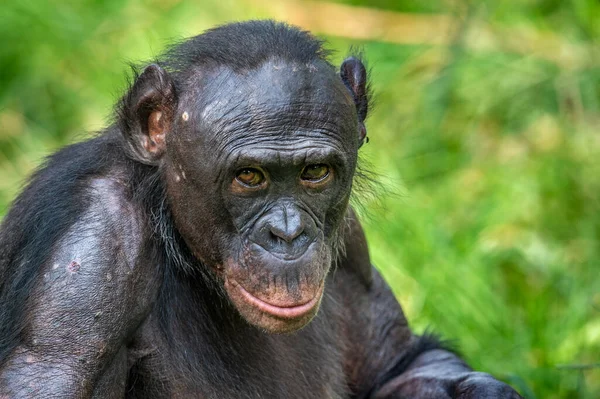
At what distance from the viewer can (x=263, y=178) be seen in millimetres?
4230

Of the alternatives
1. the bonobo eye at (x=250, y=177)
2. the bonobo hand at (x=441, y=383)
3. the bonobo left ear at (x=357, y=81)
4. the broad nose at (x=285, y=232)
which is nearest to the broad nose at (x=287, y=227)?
the broad nose at (x=285, y=232)

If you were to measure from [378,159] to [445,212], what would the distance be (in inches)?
27.0

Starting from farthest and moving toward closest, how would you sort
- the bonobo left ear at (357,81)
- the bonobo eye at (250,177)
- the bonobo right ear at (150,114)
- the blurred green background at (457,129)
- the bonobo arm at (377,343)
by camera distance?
the blurred green background at (457,129), the bonobo arm at (377,343), the bonobo left ear at (357,81), the bonobo right ear at (150,114), the bonobo eye at (250,177)

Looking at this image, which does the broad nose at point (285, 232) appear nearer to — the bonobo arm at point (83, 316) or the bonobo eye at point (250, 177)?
the bonobo eye at point (250, 177)

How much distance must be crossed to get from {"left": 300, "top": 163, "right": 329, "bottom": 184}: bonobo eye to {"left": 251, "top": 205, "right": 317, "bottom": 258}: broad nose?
6.7 inches

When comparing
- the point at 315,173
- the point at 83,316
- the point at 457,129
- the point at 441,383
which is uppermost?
the point at 315,173

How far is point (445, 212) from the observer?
8148 mm

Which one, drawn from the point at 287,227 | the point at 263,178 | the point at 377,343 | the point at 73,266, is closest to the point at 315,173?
the point at 263,178

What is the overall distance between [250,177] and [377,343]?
1822mm

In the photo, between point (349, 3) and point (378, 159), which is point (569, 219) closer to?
point (378, 159)

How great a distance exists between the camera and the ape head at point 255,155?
414 centimetres

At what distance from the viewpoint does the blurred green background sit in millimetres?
6965

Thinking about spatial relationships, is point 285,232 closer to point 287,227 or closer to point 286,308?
point 287,227

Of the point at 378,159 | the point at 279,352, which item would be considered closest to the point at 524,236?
the point at 378,159
